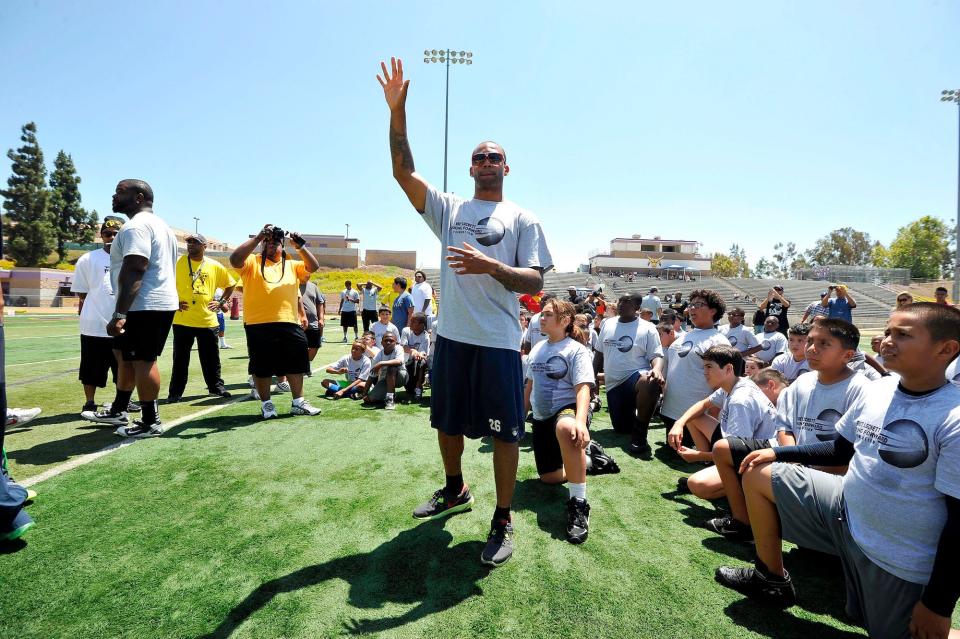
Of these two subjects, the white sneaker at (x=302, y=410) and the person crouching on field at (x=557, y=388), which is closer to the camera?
the person crouching on field at (x=557, y=388)

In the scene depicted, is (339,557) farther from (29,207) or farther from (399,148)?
(29,207)

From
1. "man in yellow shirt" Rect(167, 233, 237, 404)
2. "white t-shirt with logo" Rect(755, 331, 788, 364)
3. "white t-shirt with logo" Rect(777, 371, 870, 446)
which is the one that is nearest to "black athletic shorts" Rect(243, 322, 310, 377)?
"man in yellow shirt" Rect(167, 233, 237, 404)

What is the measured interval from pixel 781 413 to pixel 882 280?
65.1m

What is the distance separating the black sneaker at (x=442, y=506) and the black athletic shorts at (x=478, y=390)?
23.3 inches

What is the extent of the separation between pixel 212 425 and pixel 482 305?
3879mm

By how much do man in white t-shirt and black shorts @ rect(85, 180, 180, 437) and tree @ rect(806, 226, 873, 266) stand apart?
363ft

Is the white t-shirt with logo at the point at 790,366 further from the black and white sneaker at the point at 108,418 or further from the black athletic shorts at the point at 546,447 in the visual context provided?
the black and white sneaker at the point at 108,418

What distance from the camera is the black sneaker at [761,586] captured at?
2.25 meters

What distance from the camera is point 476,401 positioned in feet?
8.70

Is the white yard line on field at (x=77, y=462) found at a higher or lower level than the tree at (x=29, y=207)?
lower

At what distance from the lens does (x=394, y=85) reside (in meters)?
2.58

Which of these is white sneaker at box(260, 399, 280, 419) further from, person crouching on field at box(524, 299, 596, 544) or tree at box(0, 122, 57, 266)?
tree at box(0, 122, 57, 266)

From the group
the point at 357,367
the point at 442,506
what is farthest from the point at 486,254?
the point at 357,367

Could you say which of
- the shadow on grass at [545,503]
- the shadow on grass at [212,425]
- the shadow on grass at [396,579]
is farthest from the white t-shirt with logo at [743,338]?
the shadow on grass at [212,425]
